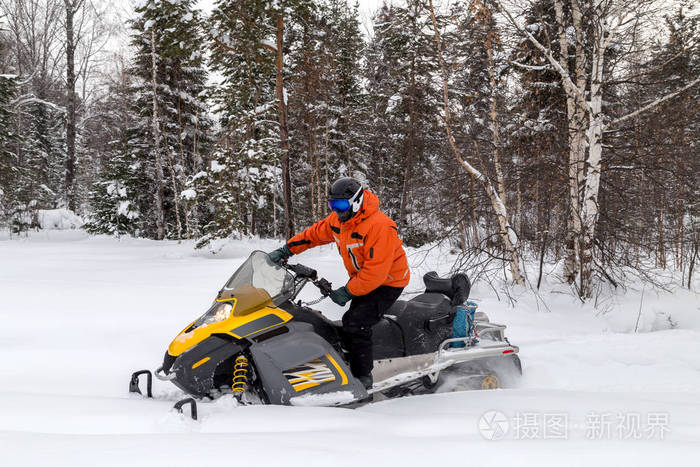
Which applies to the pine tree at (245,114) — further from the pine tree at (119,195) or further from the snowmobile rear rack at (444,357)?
the pine tree at (119,195)

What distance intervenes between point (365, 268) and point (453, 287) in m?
1.08

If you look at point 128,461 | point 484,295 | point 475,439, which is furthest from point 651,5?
point 128,461

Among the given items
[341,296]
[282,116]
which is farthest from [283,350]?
[282,116]

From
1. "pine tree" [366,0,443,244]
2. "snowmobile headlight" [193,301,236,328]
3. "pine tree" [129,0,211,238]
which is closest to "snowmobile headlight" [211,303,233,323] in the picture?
"snowmobile headlight" [193,301,236,328]

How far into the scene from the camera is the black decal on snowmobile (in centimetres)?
300

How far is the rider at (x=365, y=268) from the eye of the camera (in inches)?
131

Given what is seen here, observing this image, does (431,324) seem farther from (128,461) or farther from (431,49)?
(431,49)

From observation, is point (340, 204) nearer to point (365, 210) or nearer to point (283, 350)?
point (365, 210)

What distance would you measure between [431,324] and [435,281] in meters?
0.45

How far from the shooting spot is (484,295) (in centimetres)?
769

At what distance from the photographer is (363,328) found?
337 cm

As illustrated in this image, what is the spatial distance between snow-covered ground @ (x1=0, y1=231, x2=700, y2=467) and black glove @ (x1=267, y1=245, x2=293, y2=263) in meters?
1.19

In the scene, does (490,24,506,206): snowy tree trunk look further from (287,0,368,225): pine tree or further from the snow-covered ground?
(287,0,368,225): pine tree

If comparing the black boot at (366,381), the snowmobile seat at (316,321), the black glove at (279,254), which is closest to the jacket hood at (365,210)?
the black glove at (279,254)
